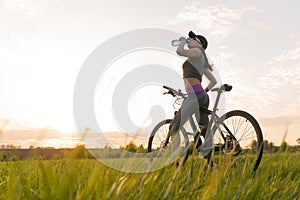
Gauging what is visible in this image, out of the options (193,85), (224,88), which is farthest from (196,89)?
(224,88)

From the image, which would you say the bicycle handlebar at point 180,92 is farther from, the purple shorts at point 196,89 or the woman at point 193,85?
the purple shorts at point 196,89

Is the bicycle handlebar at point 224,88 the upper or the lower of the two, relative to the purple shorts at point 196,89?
upper

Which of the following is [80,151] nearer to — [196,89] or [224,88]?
[196,89]

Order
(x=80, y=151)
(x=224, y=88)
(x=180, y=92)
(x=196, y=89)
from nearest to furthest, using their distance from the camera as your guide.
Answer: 1. (x=80, y=151)
2. (x=196, y=89)
3. (x=224, y=88)
4. (x=180, y=92)

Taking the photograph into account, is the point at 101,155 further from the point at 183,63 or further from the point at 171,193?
the point at 183,63

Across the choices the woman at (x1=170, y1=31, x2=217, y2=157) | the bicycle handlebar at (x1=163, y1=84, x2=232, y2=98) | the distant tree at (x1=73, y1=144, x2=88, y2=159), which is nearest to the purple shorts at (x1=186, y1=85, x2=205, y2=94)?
the woman at (x1=170, y1=31, x2=217, y2=157)

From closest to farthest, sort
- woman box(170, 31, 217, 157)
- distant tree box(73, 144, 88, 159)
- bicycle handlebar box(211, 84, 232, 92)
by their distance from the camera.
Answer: distant tree box(73, 144, 88, 159), woman box(170, 31, 217, 157), bicycle handlebar box(211, 84, 232, 92)

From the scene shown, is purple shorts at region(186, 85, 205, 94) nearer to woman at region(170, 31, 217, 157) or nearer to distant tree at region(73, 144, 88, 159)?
woman at region(170, 31, 217, 157)

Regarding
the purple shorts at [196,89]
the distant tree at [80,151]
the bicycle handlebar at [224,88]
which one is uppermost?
the bicycle handlebar at [224,88]

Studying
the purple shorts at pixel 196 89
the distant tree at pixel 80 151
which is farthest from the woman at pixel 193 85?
the distant tree at pixel 80 151

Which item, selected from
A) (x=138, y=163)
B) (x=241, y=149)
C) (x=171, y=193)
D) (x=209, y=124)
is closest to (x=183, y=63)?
(x=209, y=124)

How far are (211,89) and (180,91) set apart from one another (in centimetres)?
66

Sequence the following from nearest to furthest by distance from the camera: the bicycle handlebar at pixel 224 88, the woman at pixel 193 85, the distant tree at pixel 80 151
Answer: the distant tree at pixel 80 151
the woman at pixel 193 85
the bicycle handlebar at pixel 224 88

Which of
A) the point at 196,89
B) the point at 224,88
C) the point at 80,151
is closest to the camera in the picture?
the point at 80,151
